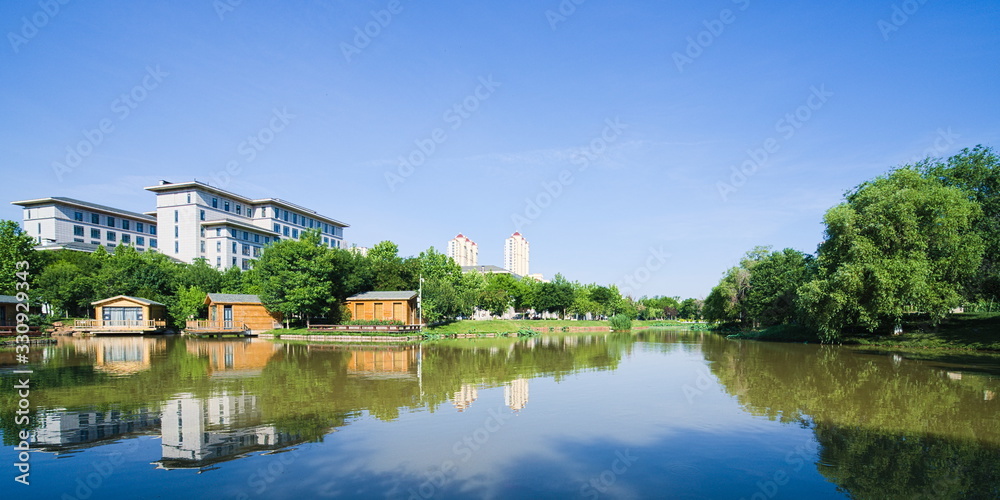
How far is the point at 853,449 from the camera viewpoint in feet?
31.8

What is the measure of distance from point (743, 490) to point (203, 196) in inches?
3526

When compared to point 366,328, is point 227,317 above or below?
above

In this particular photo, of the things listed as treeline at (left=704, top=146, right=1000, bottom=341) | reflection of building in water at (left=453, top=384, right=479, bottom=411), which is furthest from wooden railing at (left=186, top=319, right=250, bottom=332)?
treeline at (left=704, top=146, right=1000, bottom=341)

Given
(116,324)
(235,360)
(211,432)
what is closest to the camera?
(211,432)

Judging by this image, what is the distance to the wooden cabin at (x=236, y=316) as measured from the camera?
46562 mm

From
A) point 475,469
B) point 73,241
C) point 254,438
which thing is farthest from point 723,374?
point 73,241

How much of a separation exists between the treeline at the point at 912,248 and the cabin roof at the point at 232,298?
4553cm

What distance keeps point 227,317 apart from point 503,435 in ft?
146

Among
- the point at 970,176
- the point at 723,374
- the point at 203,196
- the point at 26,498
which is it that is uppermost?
the point at 203,196

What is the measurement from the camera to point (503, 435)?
1068 cm

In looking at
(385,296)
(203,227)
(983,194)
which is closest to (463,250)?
(203,227)

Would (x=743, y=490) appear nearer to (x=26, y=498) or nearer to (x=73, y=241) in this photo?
(x=26, y=498)

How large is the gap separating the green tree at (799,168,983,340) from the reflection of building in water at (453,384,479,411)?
24499 millimetres

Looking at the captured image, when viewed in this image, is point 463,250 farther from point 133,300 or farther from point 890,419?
point 890,419
